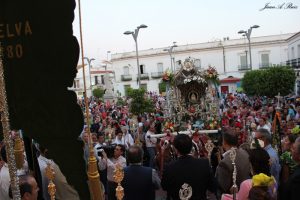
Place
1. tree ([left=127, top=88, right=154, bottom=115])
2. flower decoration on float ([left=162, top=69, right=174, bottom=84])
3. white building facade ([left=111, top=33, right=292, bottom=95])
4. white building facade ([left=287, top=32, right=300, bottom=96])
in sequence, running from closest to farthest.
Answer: flower decoration on float ([left=162, top=69, right=174, bottom=84])
tree ([left=127, top=88, right=154, bottom=115])
white building facade ([left=287, top=32, right=300, bottom=96])
white building facade ([left=111, top=33, right=292, bottom=95])

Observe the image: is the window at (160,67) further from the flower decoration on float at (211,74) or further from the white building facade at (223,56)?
the flower decoration on float at (211,74)

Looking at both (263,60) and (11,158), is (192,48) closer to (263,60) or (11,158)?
(263,60)

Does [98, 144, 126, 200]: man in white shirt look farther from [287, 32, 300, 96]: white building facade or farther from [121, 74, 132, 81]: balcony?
[121, 74, 132, 81]: balcony

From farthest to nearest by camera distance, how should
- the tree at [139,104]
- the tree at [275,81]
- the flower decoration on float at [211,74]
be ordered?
the tree at [275,81] → the tree at [139,104] → the flower decoration on float at [211,74]

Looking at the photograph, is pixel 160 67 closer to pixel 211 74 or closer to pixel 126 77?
pixel 126 77

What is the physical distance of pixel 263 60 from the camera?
48594 millimetres

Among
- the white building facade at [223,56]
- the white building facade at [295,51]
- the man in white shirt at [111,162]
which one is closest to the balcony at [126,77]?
the white building facade at [223,56]

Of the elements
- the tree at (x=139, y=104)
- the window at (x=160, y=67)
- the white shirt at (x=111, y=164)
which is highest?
the window at (x=160, y=67)

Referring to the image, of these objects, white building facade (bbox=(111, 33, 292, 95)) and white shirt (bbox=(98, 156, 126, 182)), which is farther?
white building facade (bbox=(111, 33, 292, 95))

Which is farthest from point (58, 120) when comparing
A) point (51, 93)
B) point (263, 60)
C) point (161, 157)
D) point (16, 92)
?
point (263, 60)

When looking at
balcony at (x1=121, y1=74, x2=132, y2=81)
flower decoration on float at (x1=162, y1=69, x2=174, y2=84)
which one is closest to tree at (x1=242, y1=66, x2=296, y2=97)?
flower decoration on float at (x1=162, y1=69, x2=174, y2=84)

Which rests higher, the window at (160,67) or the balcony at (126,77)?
the window at (160,67)

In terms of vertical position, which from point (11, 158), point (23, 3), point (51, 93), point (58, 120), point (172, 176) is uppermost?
point (23, 3)

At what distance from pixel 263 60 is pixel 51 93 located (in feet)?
161
